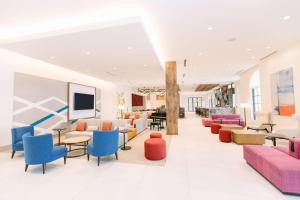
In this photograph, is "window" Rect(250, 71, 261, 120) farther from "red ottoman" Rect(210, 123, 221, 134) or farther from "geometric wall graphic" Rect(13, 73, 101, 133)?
"geometric wall graphic" Rect(13, 73, 101, 133)

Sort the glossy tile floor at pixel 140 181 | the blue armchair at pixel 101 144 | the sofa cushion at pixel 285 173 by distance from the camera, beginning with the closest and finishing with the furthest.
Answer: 1. the sofa cushion at pixel 285 173
2. the glossy tile floor at pixel 140 181
3. the blue armchair at pixel 101 144

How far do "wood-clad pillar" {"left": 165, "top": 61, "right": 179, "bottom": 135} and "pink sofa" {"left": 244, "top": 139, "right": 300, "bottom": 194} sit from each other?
3.99m

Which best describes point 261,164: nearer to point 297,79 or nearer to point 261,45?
point 297,79

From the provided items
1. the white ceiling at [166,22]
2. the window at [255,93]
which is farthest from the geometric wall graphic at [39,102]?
the window at [255,93]

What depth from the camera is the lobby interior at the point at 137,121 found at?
2818 mm

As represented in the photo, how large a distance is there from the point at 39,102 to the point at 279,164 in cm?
816

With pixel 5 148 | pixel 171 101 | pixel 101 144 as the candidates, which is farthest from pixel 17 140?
pixel 171 101

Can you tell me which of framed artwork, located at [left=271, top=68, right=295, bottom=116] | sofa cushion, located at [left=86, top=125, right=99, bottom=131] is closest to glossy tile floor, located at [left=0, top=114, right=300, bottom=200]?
sofa cushion, located at [left=86, top=125, right=99, bottom=131]

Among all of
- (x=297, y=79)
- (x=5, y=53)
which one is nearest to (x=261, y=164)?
(x=297, y=79)

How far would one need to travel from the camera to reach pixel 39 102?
6.68 m

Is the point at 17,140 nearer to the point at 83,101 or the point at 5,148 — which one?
the point at 5,148

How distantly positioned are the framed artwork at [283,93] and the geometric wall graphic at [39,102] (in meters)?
9.93

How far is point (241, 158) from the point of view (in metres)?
4.09

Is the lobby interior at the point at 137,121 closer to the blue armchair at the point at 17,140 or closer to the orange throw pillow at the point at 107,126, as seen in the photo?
the blue armchair at the point at 17,140
